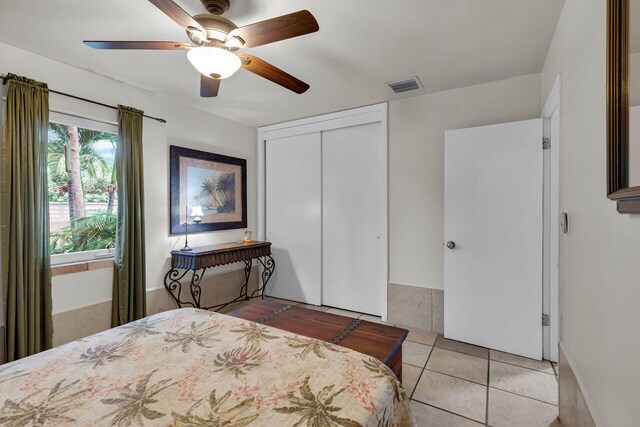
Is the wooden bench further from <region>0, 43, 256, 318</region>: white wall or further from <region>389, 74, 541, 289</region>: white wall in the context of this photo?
<region>0, 43, 256, 318</region>: white wall

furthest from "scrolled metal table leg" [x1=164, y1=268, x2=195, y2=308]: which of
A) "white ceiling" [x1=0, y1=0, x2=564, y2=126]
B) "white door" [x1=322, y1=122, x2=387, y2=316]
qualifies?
"white ceiling" [x1=0, y1=0, x2=564, y2=126]

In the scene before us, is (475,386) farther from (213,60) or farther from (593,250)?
(213,60)

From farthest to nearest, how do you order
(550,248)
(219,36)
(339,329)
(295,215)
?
1. (295,215)
2. (550,248)
3. (339,329)
4. (219,36)

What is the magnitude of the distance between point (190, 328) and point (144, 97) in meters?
2.43

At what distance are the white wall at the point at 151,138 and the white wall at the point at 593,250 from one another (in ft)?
9.80

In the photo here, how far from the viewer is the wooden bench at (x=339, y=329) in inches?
63.1

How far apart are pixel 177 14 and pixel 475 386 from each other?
9.31ft

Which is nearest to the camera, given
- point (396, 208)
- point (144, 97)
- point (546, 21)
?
point (546, 21)

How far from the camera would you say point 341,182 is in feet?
11.8

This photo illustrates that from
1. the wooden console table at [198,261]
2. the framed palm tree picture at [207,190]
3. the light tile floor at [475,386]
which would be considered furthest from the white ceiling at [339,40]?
the light tile floor at [475,386]

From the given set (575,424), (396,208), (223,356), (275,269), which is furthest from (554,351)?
(275,269)

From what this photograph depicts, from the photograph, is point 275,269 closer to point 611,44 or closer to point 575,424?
point 575,424

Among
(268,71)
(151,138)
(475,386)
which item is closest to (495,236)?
(475,386)

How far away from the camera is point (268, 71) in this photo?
6.10 feet
